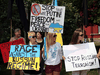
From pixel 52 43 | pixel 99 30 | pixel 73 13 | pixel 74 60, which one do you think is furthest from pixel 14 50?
pixel 99 30

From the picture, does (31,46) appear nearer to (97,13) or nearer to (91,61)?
(91,61)

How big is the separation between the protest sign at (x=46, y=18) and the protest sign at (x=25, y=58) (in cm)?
141

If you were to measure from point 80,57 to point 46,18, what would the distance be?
200 cm

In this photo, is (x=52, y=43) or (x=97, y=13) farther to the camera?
(x=97, y=13)

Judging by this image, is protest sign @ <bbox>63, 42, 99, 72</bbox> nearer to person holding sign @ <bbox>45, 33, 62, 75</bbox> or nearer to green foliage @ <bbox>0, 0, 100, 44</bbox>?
person holding sign @ <bbox>45, 33, 62, 75</bbox>

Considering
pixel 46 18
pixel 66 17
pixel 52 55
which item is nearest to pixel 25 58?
pixel 52 55

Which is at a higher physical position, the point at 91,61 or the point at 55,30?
the point at 55,30

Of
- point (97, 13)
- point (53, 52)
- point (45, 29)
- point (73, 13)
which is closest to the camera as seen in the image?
point (53, 52)

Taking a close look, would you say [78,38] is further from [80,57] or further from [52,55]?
[52,55]

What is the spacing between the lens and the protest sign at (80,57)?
3.88 metres

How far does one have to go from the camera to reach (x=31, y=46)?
3.96 metres

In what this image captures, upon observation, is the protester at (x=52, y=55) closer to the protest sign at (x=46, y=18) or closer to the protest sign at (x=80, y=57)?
the protest sign at (x=80, y=57)

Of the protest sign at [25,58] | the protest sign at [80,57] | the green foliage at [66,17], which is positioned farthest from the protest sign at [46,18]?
the green foliage at [66,17]

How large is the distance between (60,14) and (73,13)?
4.52 m
